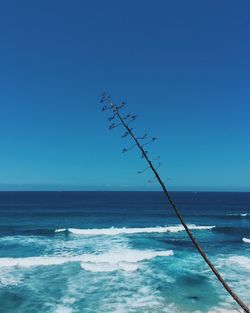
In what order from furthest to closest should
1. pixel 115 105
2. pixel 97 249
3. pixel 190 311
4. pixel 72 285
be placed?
pixel 97 249
pixel 72 285
pixel 190 311
pixel 115 105

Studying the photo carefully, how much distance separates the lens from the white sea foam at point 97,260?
1125 inches

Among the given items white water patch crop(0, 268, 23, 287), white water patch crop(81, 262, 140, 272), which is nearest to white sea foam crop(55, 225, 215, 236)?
white water patch crop(81, 262, 140, 272)

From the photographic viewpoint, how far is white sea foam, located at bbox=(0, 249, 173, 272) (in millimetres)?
28562

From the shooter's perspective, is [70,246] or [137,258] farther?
[70,246]

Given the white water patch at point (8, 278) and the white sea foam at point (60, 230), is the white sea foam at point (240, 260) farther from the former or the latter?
the white sea foam at point (60, 230)

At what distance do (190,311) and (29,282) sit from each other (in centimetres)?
1143

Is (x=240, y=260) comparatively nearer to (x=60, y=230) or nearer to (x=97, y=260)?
(x=97, y=260)

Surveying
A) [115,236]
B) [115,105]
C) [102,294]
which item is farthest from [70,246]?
[115,105]

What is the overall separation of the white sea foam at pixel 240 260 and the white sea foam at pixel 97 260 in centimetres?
566

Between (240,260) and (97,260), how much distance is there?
12.4 metres

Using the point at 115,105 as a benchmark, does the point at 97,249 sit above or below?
below

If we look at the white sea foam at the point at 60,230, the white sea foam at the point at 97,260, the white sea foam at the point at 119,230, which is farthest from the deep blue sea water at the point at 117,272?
the white sea foam at the point at 60,230

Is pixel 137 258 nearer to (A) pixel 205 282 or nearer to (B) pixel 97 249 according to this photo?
(B) pixel 97 249

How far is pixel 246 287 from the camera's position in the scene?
75.8ft
